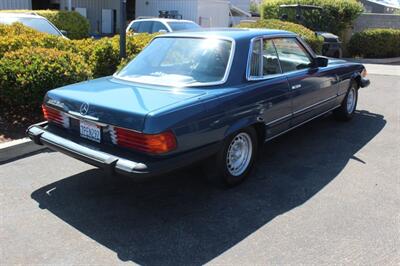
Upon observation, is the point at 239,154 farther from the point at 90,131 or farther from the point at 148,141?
the point at 90,131

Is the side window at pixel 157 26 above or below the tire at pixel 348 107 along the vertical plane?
above

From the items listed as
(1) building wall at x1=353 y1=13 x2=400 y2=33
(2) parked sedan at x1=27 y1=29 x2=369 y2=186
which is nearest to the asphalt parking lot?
(2) parked sedan at x1=27 y1=29 x2=369 y2=186

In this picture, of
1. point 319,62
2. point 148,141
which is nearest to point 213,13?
point 319,62

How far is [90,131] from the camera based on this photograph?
12.8 ft

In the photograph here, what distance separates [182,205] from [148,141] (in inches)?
34.5

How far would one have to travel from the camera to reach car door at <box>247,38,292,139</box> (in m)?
4.57

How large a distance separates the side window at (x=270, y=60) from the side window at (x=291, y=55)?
0.37 feet

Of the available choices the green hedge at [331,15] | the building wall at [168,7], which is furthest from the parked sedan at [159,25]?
the building wall at [168,7]

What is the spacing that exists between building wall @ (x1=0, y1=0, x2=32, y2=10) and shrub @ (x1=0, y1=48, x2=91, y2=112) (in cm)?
1630

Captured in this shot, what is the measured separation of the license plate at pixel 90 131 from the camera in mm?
3857

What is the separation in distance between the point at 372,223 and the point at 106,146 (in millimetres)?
2398

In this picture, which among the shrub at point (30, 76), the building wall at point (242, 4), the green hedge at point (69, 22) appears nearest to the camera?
the shrub at point (30, 76)

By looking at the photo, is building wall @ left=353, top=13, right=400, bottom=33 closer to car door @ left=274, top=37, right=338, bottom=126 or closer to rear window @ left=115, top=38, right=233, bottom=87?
car door @ left=274, top=37, right=338, bottom=126

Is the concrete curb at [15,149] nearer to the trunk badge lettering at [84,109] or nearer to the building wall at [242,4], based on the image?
the trunk badge lettering at [84,109]
